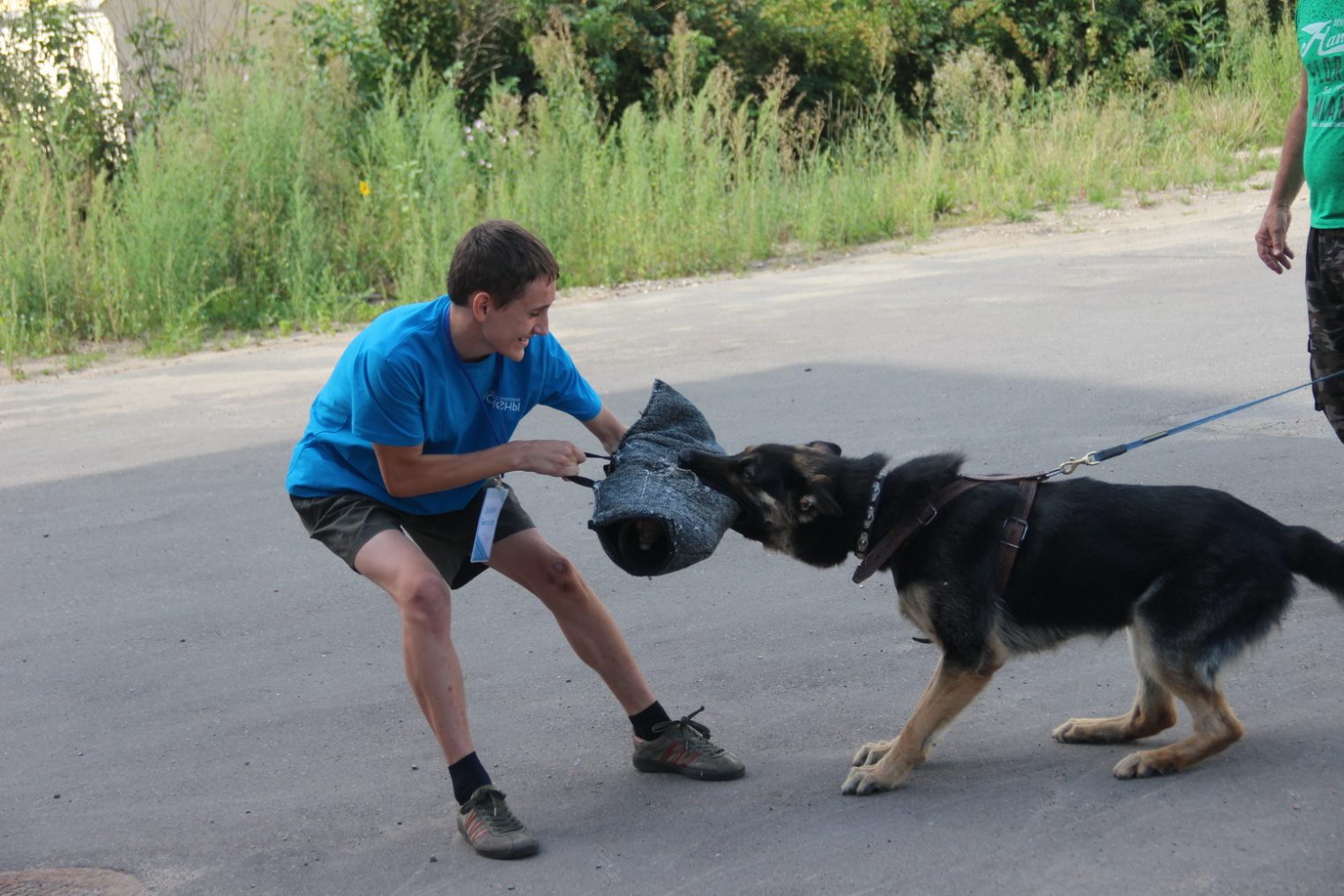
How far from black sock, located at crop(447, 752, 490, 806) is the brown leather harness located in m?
1.30

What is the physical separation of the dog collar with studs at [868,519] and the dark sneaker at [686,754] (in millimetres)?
726

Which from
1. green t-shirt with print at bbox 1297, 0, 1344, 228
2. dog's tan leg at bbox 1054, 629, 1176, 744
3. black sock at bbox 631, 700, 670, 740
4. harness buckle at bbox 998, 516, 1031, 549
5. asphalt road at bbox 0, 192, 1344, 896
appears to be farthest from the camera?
green t-shirt with print at bbox 1297, 0, 1344, 228

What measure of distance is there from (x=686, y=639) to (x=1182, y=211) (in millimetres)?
10917

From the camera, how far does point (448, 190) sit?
47.2ft

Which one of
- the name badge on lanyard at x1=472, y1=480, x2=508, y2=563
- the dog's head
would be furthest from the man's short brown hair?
the dog's head

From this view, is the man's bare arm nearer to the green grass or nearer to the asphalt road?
the asphalt road

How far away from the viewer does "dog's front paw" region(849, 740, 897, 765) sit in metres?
4.09

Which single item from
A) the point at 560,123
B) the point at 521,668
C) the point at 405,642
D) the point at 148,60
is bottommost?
the point at 521,668

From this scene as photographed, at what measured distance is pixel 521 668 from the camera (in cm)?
516

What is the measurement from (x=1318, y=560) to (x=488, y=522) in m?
2.43

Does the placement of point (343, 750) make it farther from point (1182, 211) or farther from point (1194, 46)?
point (1194, 46)

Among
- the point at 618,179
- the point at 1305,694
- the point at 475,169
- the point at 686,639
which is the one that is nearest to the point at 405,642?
the point at 686,639

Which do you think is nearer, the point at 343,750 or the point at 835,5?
the point at 343,750

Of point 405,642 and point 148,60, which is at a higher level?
point 148,60
